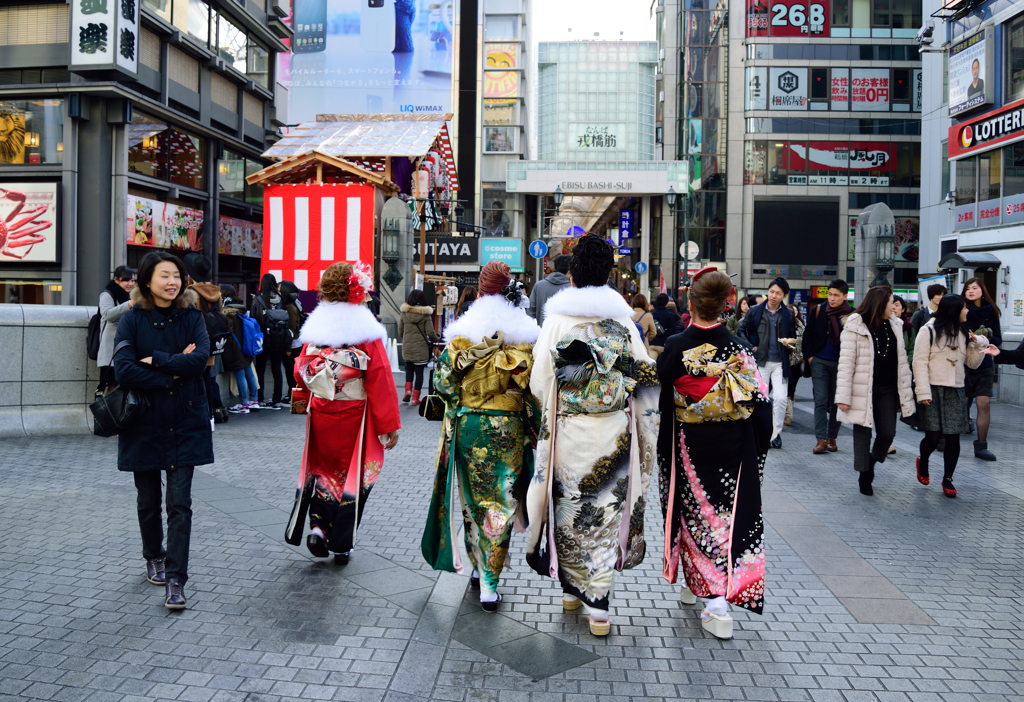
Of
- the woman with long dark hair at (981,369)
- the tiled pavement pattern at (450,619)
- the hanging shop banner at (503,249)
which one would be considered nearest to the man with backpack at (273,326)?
the tiled pavement pattern at (450,619)

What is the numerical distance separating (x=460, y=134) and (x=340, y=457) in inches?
1809

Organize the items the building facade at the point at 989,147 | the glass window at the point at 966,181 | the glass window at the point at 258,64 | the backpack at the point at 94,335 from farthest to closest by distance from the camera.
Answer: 1. the glass window at the point at 258,64
2. the glass window at the point at 966,181
3. the building facade at the point at 989,147
4. the backpack at the point at 94,335

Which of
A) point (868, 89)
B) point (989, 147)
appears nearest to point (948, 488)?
A: point (989, 147)

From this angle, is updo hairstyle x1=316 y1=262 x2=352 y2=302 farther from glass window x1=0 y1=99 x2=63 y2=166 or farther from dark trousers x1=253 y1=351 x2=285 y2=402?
glass window x1=0 y1=99 x2=63 y2=166

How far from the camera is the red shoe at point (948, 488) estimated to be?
23.1 feet

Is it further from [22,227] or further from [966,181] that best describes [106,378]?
[966,181]

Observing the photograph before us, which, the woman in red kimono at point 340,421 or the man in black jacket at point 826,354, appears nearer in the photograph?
the woman in red kimono at point 340,421

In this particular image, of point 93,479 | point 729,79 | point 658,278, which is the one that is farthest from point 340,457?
point 729,79

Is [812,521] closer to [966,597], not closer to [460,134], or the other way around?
[966,597]

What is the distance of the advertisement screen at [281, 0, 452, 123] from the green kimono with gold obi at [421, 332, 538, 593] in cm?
4103

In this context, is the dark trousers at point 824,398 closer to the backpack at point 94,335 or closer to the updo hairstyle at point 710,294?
the updo hairstyle at point 710,294

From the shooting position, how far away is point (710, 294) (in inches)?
162

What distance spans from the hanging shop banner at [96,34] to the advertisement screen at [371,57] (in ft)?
86.3

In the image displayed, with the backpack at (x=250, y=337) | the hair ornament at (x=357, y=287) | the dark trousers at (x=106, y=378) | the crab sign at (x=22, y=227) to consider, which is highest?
the crab sign at (x=22, y=227)
